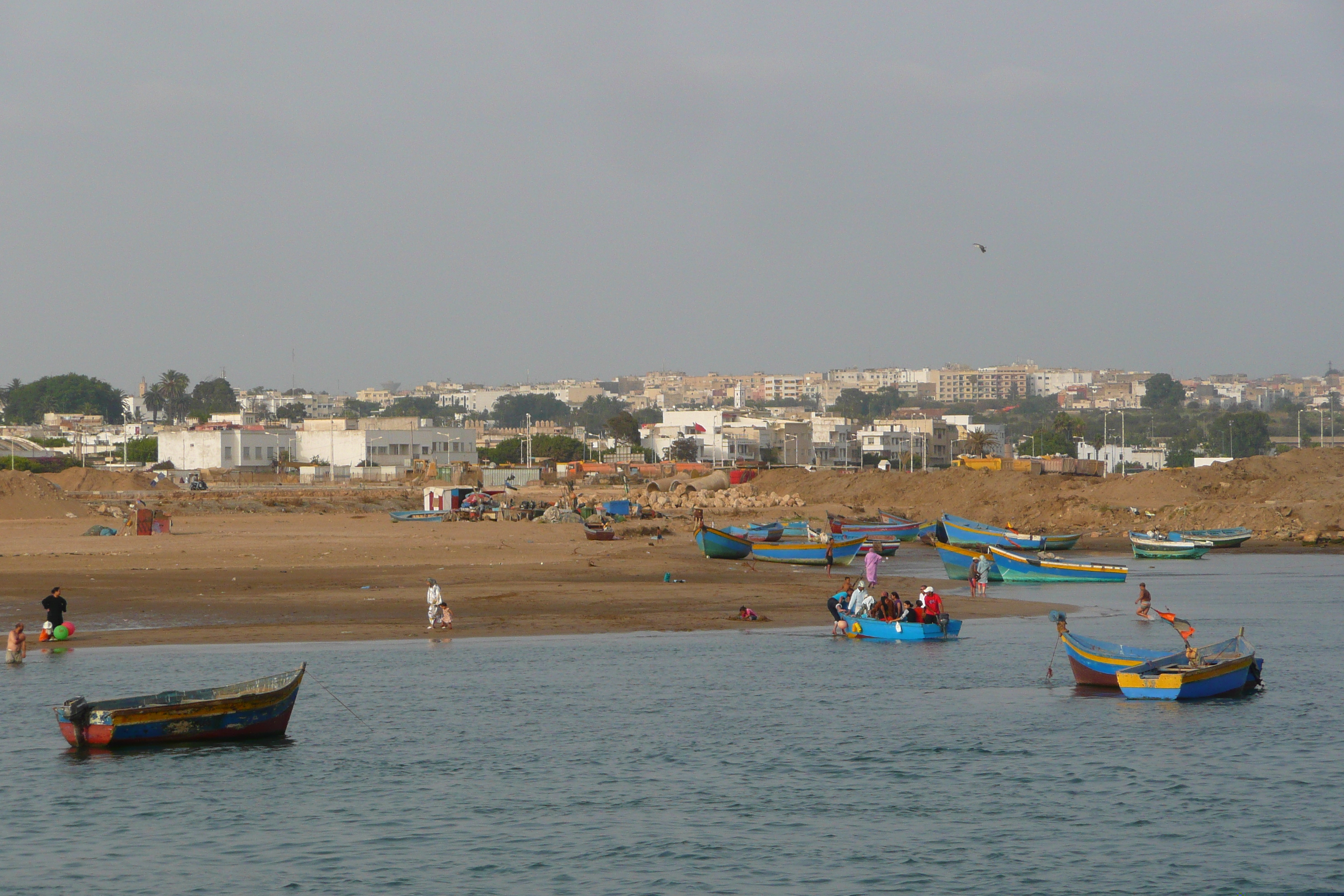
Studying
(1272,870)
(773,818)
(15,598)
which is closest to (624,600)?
(15,598)

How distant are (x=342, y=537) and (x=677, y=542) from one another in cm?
1515

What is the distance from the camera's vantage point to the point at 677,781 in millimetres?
20125

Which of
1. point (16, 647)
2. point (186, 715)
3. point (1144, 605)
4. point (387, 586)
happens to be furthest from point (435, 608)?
point (1144, 605)

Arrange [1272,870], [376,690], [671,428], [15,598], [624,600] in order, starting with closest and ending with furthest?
[1272,870] → [376,690] → [15,598] → [624,600] → [671,428]

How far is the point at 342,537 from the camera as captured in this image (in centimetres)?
5916

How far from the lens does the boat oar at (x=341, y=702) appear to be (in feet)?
75.5

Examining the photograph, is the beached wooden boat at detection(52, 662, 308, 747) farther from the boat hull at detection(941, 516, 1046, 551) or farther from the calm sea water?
the boat hull at detection(941, 516, 1046, 551)

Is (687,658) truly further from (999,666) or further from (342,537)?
(342,537)

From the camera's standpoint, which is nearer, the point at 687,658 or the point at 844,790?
the point at 844,790

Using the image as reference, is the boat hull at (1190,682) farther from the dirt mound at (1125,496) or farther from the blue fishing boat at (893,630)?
the dirt mound at (1125,496)

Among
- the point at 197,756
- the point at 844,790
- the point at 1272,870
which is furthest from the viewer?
the point at 197,756

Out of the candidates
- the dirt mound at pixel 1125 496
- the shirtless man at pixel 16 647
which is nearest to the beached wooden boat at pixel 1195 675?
the shirtless man at pixel 16 647

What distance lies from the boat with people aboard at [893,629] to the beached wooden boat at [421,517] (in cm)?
3955

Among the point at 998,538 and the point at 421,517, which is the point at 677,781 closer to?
the point at 998,538
